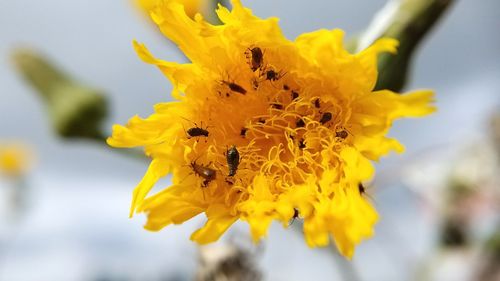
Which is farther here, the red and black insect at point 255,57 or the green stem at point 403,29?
the green stem at point 403,29

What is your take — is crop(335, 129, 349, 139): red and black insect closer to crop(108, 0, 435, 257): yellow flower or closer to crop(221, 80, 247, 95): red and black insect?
crop(108, 0, 435, 257): yellow flower

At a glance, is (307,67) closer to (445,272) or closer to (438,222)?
(445,272)

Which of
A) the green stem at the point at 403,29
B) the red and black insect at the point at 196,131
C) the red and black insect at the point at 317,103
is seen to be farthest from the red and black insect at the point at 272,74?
the green stem at the point at 403,29

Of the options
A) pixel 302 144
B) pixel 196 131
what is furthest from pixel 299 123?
pixel 196 131

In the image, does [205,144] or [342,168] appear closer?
[342,168]

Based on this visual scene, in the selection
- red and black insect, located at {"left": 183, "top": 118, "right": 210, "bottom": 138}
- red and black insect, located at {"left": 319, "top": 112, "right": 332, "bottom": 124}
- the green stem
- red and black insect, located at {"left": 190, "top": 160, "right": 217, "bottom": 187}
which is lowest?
red and black insect, located at {"left": 190, "top": 160, "right": 217, "bottom": 187}

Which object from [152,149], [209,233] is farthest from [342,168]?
[152,149]

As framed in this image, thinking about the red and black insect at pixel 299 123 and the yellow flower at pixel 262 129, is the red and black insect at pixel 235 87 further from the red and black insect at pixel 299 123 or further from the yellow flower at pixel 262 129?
the red and black insect at pixel 299 123

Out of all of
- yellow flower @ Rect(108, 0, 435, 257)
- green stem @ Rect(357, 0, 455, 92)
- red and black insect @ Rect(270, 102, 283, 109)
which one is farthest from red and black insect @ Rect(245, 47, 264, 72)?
green stem @ Rect(357, 0, 455, 92)

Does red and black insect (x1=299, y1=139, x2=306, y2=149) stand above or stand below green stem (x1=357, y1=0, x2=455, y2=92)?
below
